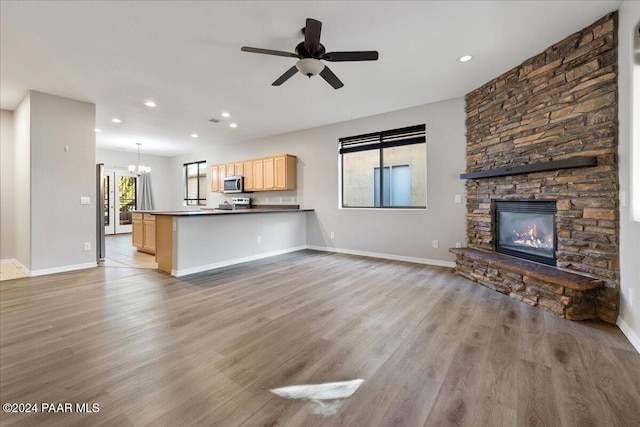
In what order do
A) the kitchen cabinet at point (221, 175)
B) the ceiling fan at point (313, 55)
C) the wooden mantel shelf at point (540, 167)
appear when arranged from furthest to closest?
1. the kitchen cabinet at point (221, 175)
2. the wooden mantel shelf at point (540, 167)
3. the ceiling fan at point (313, 55)

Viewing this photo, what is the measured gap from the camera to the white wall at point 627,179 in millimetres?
2115

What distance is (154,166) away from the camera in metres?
9.45

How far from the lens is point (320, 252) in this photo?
593 cm

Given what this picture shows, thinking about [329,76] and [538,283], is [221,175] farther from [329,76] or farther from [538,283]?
[538,283]

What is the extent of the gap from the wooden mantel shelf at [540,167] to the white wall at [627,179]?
0.22 metres

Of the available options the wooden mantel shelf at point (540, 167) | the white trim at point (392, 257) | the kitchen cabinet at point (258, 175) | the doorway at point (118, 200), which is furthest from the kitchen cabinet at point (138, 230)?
the wooden mantel shelf at point (540, 167)

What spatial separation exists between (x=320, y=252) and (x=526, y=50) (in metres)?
4.59

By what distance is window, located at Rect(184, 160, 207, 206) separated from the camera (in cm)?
893

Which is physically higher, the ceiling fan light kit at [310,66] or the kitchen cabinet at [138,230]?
the ceiling fan light kit at [310,66]

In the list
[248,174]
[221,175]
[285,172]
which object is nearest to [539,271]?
[285,172]

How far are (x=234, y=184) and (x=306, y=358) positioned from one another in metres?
6.05

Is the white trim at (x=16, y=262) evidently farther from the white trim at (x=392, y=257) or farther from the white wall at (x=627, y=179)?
the white wall at (x=627, y=179)

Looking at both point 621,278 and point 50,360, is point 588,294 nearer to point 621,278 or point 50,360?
point 621,278

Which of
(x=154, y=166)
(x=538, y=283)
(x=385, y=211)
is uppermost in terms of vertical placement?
(x=154, y=166)
